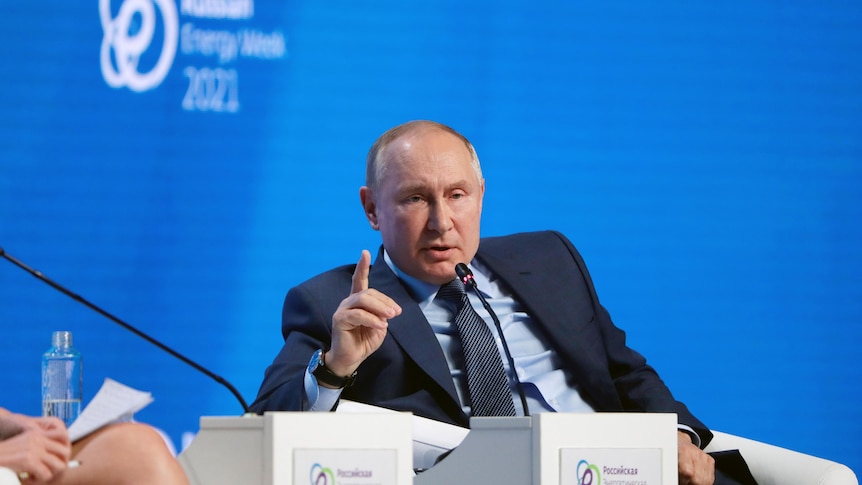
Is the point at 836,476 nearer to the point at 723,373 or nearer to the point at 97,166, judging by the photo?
the point at 723,373

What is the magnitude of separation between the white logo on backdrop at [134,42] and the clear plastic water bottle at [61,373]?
786 mm

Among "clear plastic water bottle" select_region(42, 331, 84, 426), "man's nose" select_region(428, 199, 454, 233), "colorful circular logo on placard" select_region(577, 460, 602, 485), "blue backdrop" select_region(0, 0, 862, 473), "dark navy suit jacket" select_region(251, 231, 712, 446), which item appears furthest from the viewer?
"blue backdrop" select_region(0, 0, 862, 473)

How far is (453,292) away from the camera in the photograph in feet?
8.84

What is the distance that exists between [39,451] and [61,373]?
1913mm

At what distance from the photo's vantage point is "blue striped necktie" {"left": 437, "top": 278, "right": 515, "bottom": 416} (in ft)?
8.29

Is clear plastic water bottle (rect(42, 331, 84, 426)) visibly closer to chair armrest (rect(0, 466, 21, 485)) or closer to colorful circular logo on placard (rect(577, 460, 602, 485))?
chair armrest (rect(0, 466, 21, 485))

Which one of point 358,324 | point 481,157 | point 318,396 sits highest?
point 481,157

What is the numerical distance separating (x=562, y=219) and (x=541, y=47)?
0.57 metres

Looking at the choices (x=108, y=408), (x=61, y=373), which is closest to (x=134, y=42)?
(x=61, y=373)

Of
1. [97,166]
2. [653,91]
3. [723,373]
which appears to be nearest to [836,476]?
[723,373]

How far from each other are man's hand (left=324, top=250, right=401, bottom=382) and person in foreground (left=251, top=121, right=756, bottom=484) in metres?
0.06

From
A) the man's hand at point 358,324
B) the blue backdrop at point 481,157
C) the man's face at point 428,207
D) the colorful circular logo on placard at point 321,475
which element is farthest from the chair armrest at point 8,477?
the blue backdrop at point 481,157

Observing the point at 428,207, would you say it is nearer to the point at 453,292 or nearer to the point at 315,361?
the point at 453,292

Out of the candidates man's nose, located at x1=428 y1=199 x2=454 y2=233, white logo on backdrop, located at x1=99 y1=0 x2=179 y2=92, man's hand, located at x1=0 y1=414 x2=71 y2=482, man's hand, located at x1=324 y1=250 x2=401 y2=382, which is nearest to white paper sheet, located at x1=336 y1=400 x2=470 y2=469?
man's hand, located at x1=324 y1=250 x2=401 y2=382
